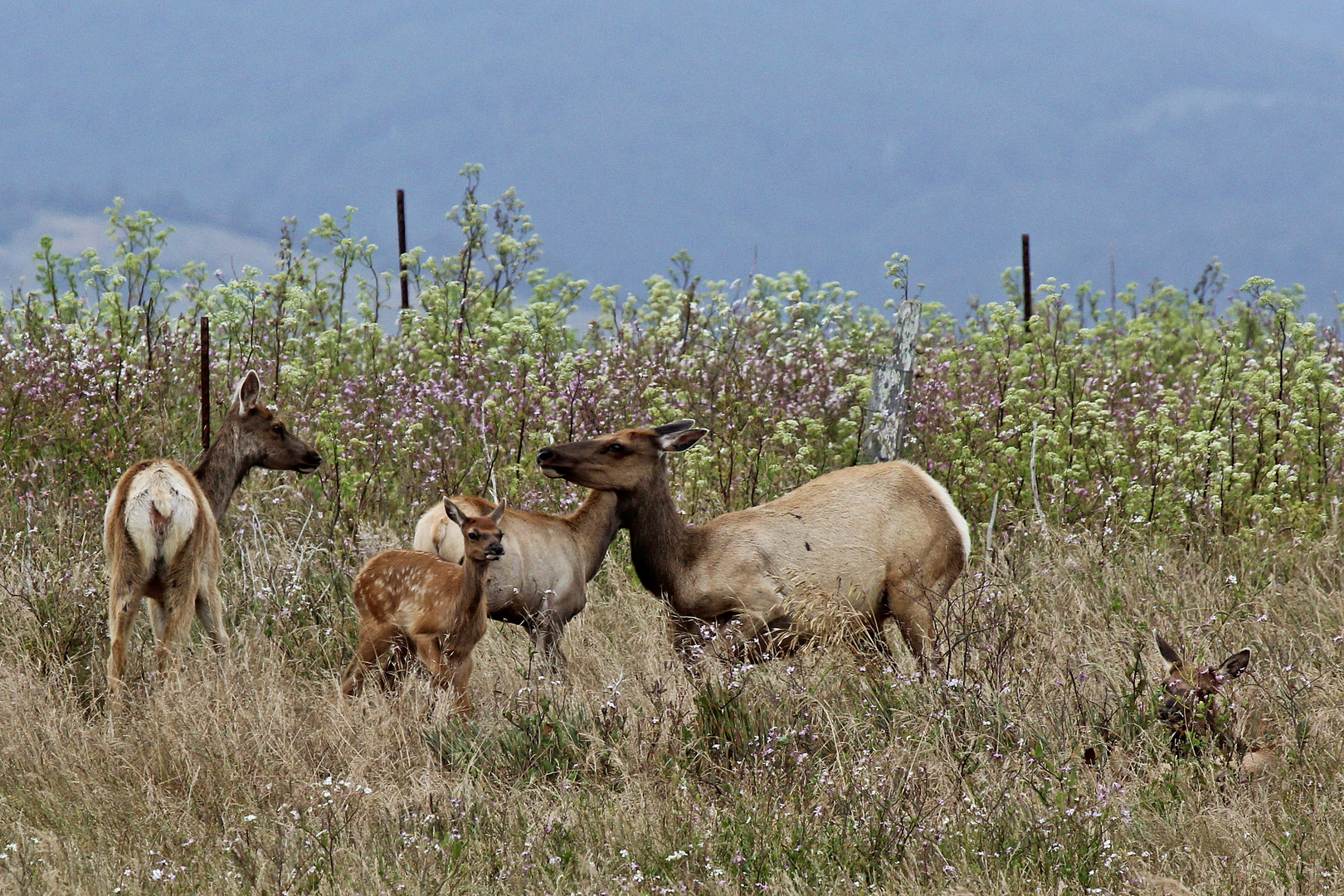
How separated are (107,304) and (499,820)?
28.6 feet

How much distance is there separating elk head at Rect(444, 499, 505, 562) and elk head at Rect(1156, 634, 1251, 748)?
284 cm

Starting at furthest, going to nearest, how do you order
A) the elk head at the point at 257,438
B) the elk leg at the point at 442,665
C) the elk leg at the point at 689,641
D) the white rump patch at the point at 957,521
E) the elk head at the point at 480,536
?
the elk head at the point at 257,438 < the white rump patch at the point at 957,521 < the elk leg at the point at 442,665 < the elk leg at the point at 689,641 < the elk head at the point at 480,536

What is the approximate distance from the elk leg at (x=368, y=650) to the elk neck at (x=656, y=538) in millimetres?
1257

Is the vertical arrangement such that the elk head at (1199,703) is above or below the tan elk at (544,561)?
below

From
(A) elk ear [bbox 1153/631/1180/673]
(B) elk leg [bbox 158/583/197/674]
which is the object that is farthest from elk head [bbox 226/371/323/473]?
(A) elk ear [bbox 1153/631/1180/673]

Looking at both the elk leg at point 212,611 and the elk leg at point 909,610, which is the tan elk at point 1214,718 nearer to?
the elk leg at point 909,610

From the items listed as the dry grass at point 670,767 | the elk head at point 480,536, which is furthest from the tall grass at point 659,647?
the elk head at point 480,536

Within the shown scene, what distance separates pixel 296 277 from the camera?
1278 cm

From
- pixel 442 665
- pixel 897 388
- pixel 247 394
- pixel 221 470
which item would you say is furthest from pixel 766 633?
pixel 247 394

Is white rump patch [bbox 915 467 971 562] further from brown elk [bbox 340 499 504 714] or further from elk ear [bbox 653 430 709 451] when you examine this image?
brown elk [bbox 340 499 504 714]

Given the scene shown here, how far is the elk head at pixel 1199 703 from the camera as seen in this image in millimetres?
5469

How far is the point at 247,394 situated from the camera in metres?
8.01

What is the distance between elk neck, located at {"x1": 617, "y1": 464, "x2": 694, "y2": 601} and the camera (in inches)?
273

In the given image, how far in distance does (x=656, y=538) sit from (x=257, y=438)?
2514 millimetres
